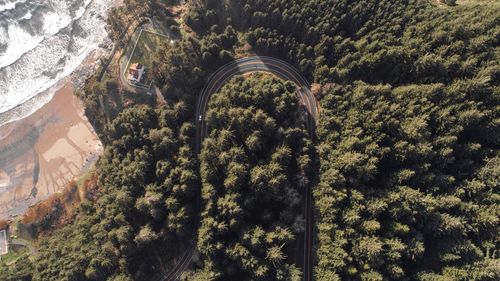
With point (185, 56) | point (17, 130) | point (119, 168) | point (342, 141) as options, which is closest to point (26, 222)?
point (17, 130)

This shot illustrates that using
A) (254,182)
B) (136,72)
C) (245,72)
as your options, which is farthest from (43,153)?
(254,182)

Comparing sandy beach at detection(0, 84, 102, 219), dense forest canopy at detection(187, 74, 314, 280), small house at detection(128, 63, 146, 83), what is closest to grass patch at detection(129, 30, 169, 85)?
small house at detection(128, 63, 146, 83)

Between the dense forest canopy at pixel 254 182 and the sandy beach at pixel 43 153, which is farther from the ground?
the sandy beach at pixel 43 153

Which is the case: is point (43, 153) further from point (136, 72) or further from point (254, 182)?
point (254, 182)

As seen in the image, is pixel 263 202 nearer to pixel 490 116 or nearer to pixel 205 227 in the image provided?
pixel 205 227

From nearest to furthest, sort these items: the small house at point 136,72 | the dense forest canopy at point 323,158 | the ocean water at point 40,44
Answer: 1. the dense forest canopy at point 323,158
2. the small house at point 136,72
3. the ocean water at point 40,44

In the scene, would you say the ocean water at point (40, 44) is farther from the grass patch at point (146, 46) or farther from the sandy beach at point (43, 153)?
the grass patch at point (146, 46)

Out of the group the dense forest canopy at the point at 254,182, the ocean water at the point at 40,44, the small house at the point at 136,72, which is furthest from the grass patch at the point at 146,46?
the dense forest canopy at the point at 254,182
